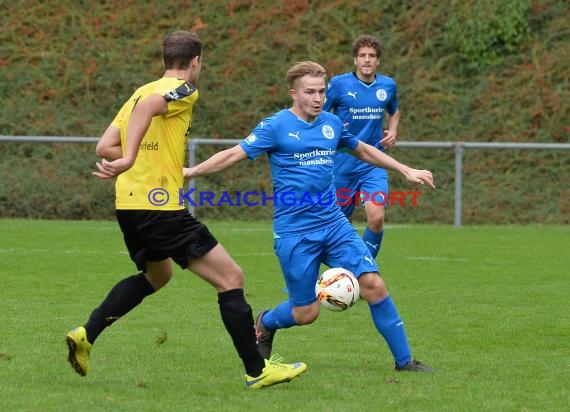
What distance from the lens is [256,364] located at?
6.22 metres

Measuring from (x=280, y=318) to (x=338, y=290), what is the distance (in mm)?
629

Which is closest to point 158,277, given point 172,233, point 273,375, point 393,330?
point 172,233

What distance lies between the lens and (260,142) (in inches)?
269

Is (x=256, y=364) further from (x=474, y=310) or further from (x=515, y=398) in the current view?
(x=474, y=310)

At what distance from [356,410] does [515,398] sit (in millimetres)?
910

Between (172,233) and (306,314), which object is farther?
(306,314)

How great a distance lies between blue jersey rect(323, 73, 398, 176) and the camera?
35.7ft

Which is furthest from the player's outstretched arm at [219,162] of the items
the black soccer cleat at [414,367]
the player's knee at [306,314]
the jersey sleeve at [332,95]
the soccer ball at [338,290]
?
the jersey sleeve at [332,95]

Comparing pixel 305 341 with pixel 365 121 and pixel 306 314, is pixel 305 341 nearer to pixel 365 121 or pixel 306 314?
pixel 306 314

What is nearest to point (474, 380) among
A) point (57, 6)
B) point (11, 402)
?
point (11, 402)

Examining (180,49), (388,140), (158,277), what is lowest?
(158,277)

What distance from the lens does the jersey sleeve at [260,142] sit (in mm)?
6816

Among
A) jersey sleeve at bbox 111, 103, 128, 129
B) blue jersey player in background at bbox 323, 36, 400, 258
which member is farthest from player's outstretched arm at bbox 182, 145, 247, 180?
blue jersey player in background at bbox 323, 36, 400, 258

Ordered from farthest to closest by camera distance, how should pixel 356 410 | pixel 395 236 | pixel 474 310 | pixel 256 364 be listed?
1. pixel 395 236
2. pixel 474 310
3. pixel 256 364
4. pixel 356 410
